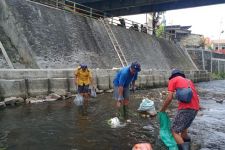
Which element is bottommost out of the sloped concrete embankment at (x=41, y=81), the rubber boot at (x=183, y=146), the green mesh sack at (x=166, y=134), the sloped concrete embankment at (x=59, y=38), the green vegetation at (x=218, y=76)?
the green vegetation at (x=218, y=76)

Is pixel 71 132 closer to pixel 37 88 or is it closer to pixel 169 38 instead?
pixel 37 88

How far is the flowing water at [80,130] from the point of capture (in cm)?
751

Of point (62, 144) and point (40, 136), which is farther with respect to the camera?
point (40, 136)

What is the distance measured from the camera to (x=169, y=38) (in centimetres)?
4512

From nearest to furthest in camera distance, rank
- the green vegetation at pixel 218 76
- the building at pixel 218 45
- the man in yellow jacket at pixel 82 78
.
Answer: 1. the man in yellow jacket at pixel 82 78
2. the green vegetation at pixel 218 76
3. the building at pixel 218 45

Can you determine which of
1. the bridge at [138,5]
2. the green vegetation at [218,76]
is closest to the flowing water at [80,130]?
the bridge at [138,5]

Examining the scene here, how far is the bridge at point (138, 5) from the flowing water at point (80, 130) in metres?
21.9

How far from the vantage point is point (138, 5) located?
113ft

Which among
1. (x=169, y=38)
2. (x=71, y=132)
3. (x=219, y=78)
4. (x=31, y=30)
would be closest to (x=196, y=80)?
(x=169, y=38)

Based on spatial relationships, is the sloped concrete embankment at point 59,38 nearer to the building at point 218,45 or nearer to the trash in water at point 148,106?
the trash in water at point 148,106

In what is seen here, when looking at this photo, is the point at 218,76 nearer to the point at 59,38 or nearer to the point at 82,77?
the point at 59,38

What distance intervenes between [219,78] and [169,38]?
11.8 meters

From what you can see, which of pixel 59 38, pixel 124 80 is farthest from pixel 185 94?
pixel 59 38

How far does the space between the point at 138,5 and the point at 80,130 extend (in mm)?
27432
